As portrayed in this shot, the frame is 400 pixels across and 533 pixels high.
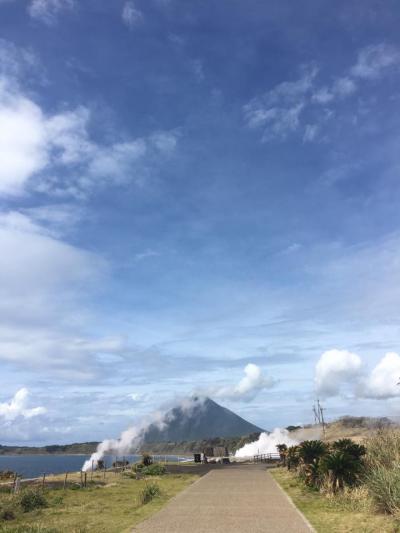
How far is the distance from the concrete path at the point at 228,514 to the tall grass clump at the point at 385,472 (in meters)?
2.82

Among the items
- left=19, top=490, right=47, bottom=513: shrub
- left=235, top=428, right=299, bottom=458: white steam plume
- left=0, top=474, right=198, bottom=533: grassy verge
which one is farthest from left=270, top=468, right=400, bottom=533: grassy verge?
left=235, top=428, right=299, bottom=458: white steam plume

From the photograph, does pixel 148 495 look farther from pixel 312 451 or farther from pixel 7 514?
pixel 312 451

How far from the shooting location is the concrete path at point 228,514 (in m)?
13.7

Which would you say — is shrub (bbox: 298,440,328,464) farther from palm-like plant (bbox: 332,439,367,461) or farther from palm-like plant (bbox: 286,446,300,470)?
palm-like plant (bbox: 286,446,300,470)

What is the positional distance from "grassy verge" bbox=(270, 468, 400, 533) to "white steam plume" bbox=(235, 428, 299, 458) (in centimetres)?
8517

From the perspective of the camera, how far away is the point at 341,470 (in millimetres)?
21281

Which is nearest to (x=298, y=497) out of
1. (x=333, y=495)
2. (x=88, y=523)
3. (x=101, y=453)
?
(x=333, y=495)

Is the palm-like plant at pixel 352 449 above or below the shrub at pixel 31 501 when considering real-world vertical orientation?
above

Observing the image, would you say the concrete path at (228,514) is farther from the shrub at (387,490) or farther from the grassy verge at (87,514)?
the shrub at (387,490)

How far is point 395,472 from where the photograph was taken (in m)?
16.8

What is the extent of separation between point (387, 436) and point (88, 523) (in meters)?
15.1

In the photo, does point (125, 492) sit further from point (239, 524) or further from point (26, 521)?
point (239, 524)

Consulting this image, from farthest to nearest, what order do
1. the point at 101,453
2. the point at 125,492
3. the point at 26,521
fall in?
the point at 101,453 → the point at 125,492 → the point at 26,521

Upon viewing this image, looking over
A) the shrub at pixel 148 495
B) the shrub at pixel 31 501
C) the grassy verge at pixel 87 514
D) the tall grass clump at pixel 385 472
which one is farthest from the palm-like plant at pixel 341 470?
the shrub at pixel 31 501
